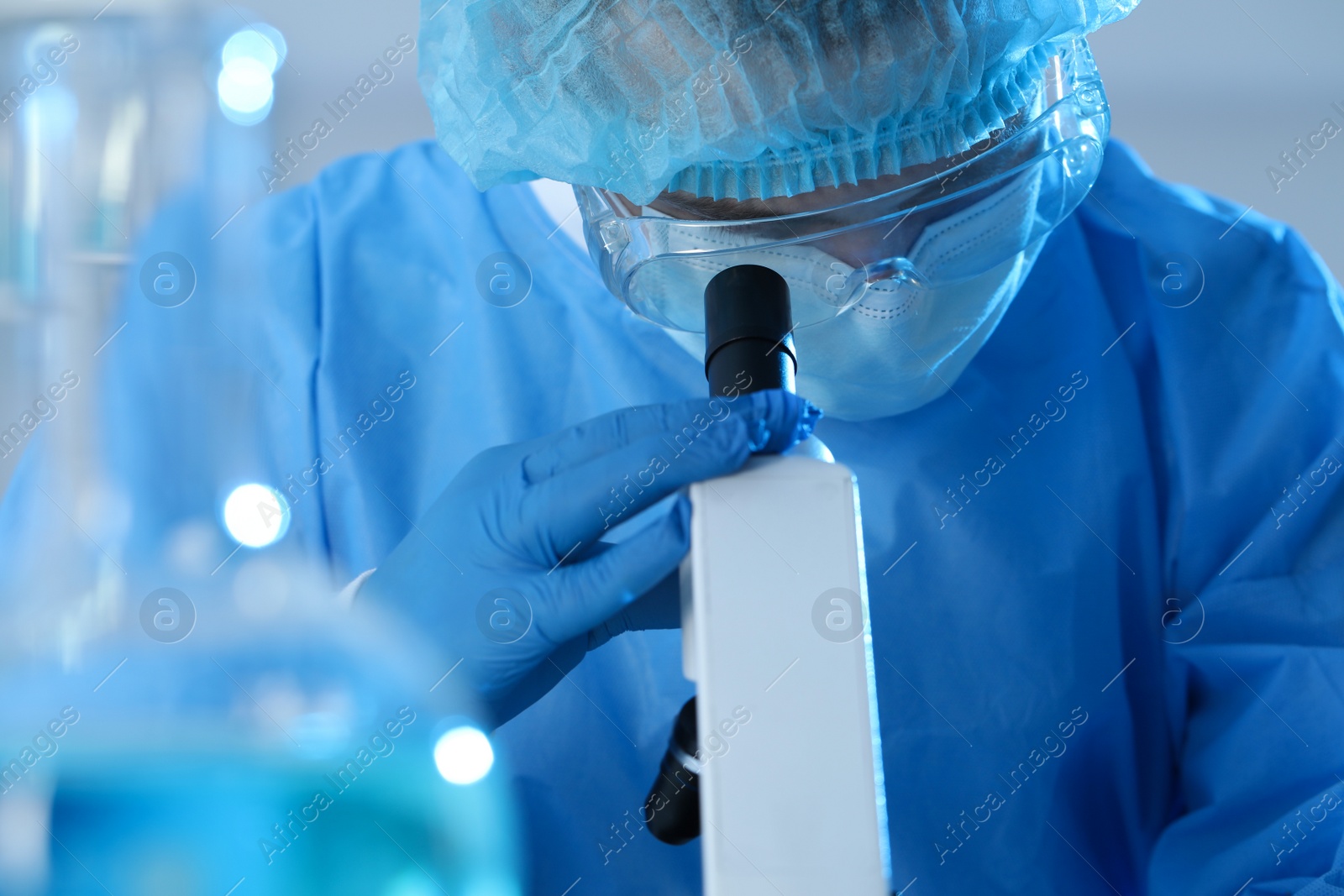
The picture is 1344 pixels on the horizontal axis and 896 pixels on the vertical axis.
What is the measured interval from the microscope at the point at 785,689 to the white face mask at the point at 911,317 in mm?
386

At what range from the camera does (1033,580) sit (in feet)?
3.95

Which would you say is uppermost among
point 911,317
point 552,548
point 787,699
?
point 911,317

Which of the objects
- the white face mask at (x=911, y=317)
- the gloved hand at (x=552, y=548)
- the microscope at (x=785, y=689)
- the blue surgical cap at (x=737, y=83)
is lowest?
the microscope at (x=785, y=689)

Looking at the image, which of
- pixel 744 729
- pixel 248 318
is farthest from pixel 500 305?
pixel 744 729

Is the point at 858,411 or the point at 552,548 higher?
the point at 858,411

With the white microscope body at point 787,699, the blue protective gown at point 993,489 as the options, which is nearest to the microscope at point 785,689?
the white microscope body at point 787,699

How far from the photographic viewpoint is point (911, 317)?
1040mm

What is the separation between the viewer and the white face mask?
990mm

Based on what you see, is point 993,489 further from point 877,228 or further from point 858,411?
point 877,228

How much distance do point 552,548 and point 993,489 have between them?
59 centimetres

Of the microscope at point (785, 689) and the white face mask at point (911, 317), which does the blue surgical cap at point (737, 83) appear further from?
the microscope at point (785, 689)

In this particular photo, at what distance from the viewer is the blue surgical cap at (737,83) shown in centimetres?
84

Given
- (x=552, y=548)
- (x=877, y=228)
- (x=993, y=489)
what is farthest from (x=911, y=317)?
(x=552, y=548)

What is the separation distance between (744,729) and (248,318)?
3.24 feet
